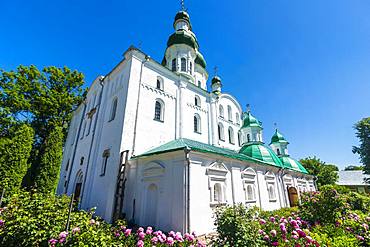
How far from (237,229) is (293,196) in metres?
16.2

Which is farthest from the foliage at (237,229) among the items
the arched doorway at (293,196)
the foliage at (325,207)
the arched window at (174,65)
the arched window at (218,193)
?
the arched window at (174,65)

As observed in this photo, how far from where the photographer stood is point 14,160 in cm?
1114

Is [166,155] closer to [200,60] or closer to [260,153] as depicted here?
[260,153]

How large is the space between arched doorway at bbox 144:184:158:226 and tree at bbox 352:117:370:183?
33.3 m

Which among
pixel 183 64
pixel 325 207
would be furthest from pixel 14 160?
pixel 325 207

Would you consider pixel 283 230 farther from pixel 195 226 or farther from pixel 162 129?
pixel 162 129

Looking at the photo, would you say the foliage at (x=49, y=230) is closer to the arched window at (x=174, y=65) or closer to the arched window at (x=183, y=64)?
the arched window at (x=174, y=65)

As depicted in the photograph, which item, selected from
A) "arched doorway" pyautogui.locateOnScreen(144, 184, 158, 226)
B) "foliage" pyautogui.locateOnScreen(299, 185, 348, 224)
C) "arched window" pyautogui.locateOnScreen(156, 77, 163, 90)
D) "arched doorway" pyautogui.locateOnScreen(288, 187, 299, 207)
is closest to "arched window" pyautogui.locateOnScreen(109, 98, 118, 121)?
"arched window" pyautogui.locateOnScreen(156, 77, 163, 90)

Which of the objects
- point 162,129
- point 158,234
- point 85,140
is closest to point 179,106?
point 162,129

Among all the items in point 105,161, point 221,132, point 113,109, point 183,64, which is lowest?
point 105,161

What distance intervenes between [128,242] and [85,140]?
45.6 feet

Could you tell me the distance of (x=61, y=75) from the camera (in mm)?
21703

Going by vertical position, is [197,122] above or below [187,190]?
above

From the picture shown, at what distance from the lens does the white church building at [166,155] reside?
8.37 meters
